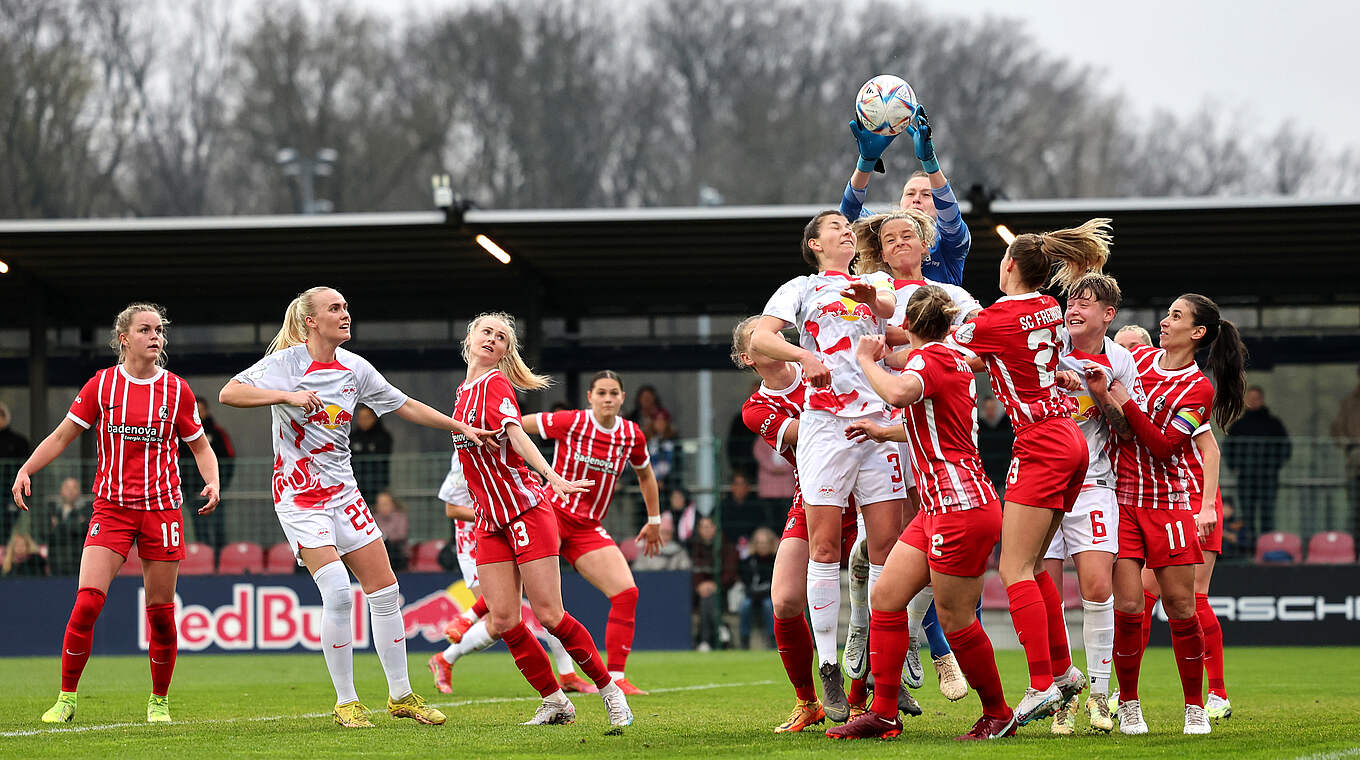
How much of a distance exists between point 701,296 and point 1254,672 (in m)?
9.32

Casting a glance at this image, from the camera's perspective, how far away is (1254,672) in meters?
11.4

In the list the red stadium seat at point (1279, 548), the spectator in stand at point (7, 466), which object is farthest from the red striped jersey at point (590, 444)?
the spectator in stand at point (7, 466)

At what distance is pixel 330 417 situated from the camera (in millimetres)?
7188

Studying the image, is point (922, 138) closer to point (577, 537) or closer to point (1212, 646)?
point (1212, 646)

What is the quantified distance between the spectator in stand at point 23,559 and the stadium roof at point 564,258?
322cm

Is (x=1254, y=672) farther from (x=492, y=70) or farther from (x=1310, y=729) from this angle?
(x=492, y=70)

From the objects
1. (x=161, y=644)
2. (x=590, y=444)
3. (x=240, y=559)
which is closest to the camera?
(x=161, y=644)

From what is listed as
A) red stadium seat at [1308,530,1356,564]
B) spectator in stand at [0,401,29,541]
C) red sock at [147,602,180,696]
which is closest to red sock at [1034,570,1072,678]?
red sock at [147,602,180,696]

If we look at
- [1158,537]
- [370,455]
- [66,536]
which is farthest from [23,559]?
[1158,537]

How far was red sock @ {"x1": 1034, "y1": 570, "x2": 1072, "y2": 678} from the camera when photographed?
255 inches

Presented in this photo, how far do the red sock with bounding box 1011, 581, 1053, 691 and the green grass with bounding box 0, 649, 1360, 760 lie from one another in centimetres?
27

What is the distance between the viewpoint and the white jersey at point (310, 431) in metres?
7.11

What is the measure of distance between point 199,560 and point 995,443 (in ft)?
27.7

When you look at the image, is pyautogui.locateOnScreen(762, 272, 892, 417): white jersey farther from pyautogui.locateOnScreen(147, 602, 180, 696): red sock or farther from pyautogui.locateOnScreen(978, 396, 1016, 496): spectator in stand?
pyautogui.locateOnScreen(978, 396, 1016, 496): spectator in stand
